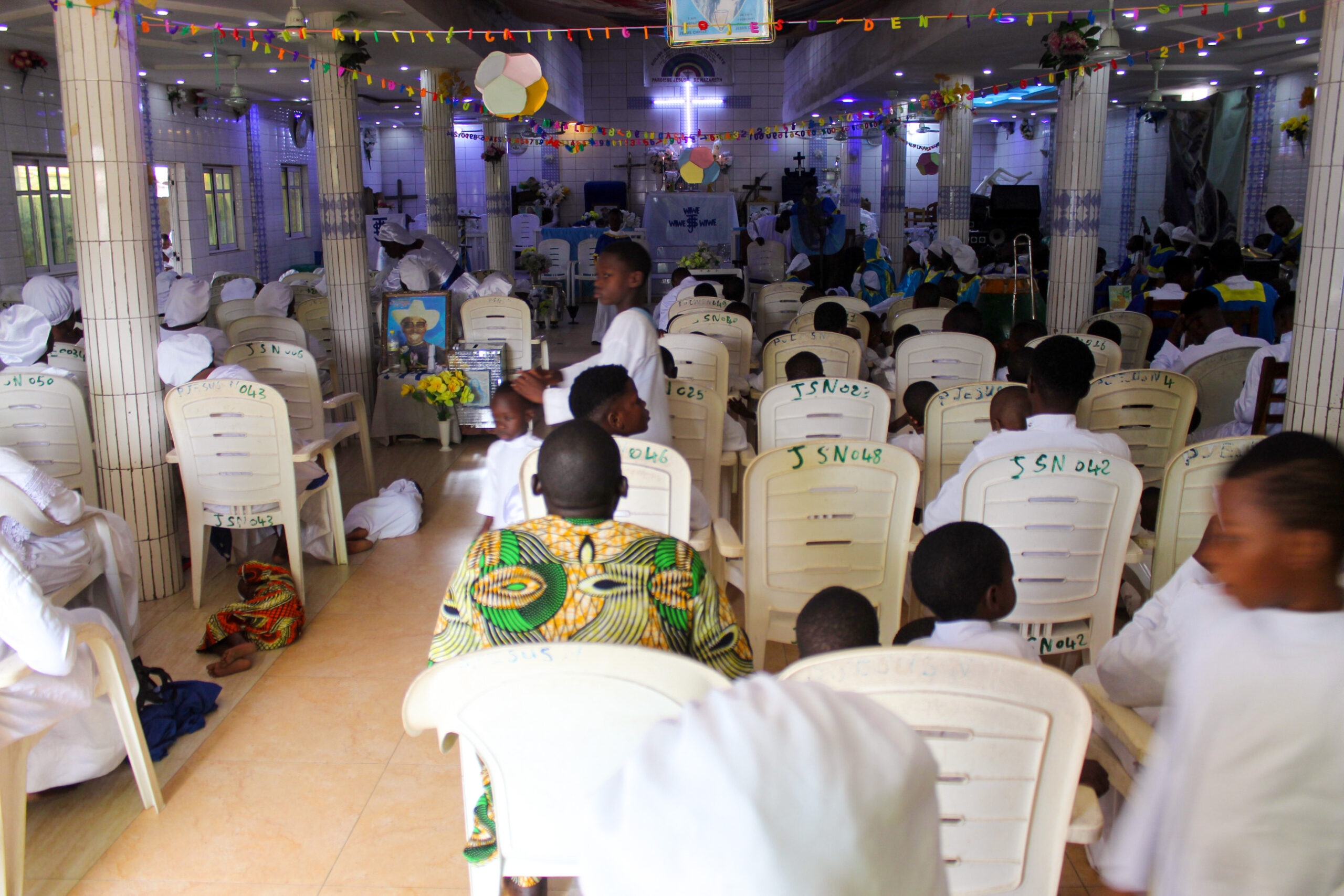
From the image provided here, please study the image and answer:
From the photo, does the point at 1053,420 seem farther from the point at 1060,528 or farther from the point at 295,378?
the point at 295,378

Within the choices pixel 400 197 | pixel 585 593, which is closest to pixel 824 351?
pixel 585 593

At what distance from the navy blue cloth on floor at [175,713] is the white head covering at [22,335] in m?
2.70

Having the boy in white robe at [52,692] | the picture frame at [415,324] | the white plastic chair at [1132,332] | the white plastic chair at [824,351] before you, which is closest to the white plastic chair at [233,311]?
the picture frame at [415,324]

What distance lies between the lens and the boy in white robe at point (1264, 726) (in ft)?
4.30

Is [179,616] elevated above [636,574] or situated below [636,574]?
below

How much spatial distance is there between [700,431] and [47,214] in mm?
8610

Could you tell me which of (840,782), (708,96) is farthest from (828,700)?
(708,96)

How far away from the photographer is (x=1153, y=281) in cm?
1080

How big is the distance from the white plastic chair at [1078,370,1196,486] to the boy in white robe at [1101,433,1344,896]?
279 cm

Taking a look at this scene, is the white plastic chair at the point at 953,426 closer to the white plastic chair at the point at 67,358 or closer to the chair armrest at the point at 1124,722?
the chair armrest at the point at 1124,722

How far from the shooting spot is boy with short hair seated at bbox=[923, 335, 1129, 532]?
10.3ft

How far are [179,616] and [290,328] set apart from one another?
287 cm

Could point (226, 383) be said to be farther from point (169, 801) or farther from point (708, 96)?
point (708, 96)

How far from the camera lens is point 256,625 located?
13.0 feet
